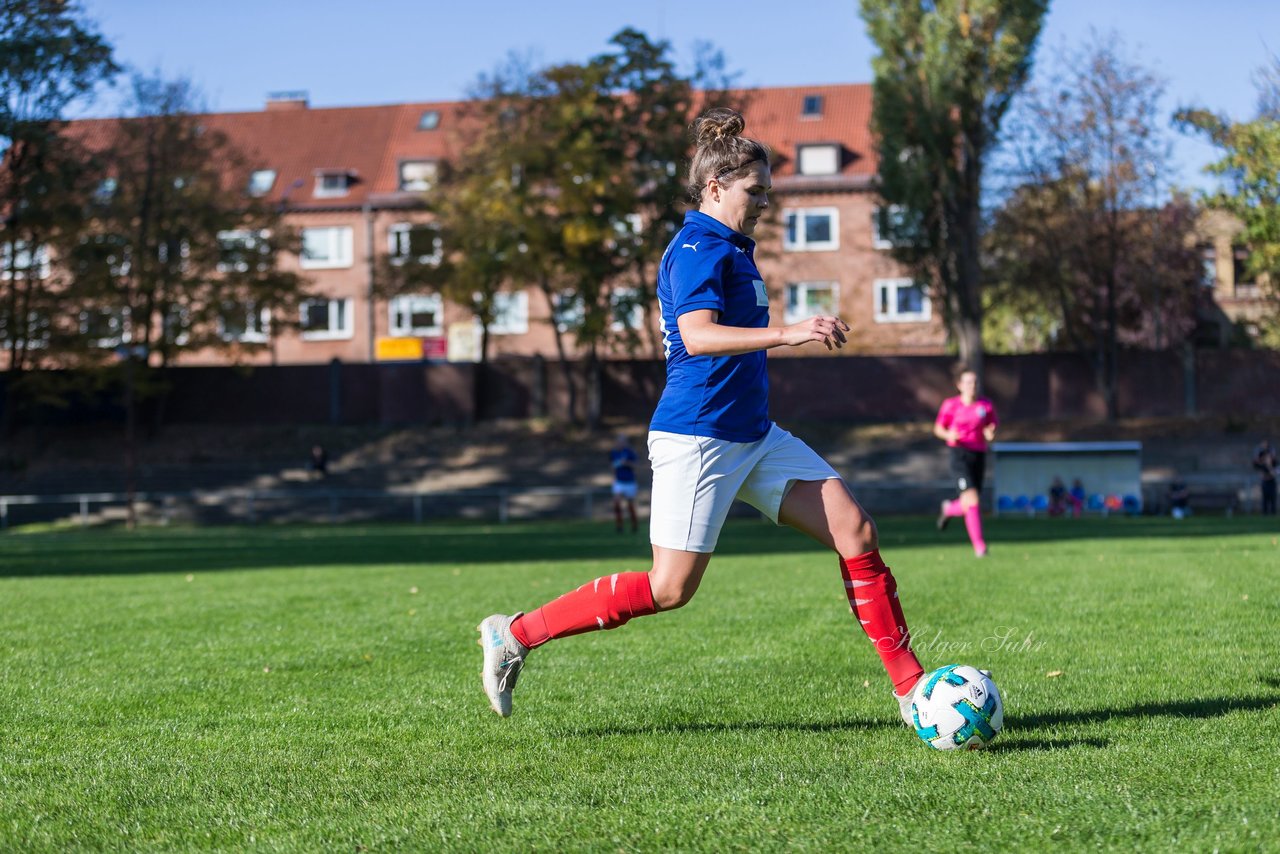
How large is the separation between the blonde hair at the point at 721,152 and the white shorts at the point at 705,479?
0.96m

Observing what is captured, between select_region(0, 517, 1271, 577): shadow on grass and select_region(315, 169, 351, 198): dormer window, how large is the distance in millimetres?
31373

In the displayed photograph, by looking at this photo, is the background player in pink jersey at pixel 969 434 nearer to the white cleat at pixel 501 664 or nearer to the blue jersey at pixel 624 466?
the blue jersey at pixel 624 466

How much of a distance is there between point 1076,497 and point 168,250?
25.5 metres

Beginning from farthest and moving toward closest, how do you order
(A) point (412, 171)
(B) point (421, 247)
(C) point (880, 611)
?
(A) point (412, 171), (B) point (421, 247), (C) point (880, 611)

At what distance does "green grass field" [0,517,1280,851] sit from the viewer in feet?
13.0

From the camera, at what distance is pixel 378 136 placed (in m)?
62.1

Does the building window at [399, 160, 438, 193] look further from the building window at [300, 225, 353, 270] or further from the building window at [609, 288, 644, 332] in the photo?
the building window at [609, 288, 644, 332]

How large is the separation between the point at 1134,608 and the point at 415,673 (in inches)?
192

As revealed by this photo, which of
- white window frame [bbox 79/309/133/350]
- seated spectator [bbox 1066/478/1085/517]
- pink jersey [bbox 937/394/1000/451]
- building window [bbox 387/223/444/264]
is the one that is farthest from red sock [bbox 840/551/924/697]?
building window [bbox 387/223/444/264]

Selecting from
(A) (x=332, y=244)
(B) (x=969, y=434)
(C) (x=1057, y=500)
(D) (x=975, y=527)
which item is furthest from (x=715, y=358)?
(A) (x=332, y=244)

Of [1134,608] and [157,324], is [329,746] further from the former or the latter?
[157,324]

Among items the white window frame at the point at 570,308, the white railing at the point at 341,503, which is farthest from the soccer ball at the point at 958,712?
the white window frame at the point at 570,308

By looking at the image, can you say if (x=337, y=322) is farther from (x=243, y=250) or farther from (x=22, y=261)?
(x=22, y=261)

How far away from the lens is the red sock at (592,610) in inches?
213
